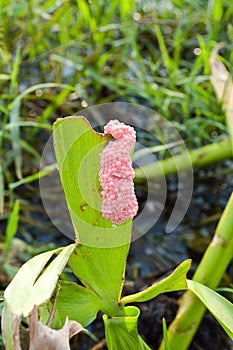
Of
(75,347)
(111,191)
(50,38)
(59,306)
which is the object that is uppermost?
(50,38)

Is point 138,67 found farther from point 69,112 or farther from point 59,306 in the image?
point 59,306

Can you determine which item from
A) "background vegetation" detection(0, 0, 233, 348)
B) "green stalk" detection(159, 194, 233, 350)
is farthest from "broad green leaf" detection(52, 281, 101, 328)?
"background vegetation" detection(0, 0, 233, 348)

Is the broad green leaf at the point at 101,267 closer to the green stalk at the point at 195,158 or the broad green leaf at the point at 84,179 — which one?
the broad green leaf at the point at 84,179

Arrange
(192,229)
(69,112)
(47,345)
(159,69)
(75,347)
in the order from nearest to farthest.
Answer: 1. (47,345)
2. (75,347)
3. (192,229)
4. (69,112)
5. (159,69)

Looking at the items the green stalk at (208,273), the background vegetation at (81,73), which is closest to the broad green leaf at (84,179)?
the green stalk at (208,273)

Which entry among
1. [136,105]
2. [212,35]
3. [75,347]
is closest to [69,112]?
[136,105]

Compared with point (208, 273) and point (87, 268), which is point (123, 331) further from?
point (208, 273)

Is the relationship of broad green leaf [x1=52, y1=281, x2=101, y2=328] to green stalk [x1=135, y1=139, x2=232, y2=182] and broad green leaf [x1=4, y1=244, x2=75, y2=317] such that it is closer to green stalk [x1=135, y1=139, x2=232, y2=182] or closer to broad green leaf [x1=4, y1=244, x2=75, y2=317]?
broad green leaf [x1=4, y1=244, x2=75, y2=317]
